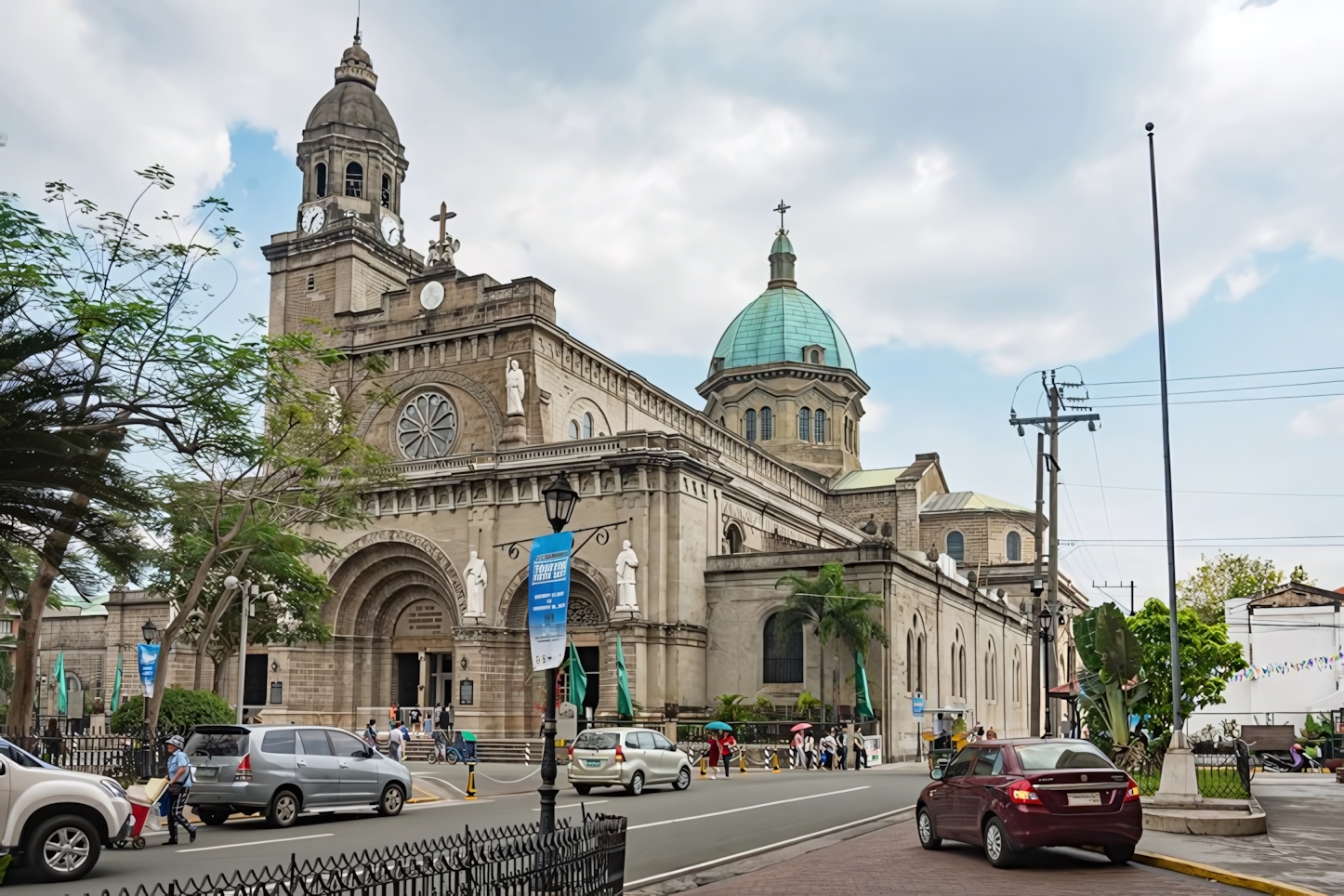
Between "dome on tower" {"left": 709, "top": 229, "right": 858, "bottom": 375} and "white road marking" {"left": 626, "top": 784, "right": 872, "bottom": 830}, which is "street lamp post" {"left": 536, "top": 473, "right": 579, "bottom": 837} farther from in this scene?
"dome on tower" {"left": 709, "top": 229, "right": 858, "bottom": 375}

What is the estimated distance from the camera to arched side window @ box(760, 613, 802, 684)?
48.2m

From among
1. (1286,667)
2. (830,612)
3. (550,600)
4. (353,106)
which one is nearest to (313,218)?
(353,106)

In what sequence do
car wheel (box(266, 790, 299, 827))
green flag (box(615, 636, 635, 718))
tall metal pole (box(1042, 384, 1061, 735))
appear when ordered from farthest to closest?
Answer: 1. green flag (box(615, 636, 635, 718))
2. tall metal pole (box(1042, 384, 1061, 735))
3. car wheel (box(266, 790, 299, 827))

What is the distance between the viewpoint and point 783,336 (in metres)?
76.6

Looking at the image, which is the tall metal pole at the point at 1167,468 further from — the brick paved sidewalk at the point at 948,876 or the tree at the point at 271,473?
the tree at the point at 271,473

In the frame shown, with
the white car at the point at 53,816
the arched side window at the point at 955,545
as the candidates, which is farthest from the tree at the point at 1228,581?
the white car at the point at 53,816

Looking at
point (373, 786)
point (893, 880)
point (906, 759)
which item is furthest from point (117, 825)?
point (906, 759)

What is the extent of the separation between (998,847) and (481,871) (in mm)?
7623

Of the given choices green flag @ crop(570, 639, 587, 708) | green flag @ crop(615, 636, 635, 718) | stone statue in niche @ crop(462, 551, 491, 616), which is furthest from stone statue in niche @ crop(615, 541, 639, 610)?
stone statue in niche @ crop(462, 551, 491, 616)

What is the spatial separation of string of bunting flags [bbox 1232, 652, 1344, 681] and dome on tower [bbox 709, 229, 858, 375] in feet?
101

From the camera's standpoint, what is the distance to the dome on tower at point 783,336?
76438mm

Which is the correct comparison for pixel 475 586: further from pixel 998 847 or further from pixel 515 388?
pixel 998 847

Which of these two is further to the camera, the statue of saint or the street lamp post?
the statue of saint

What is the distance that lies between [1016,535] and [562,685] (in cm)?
4161
